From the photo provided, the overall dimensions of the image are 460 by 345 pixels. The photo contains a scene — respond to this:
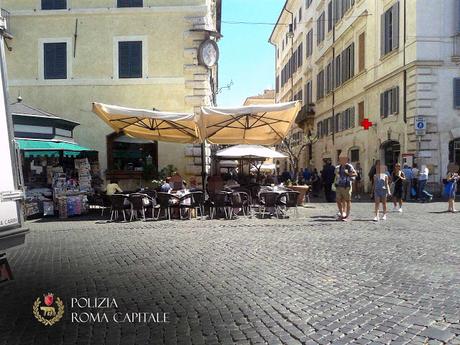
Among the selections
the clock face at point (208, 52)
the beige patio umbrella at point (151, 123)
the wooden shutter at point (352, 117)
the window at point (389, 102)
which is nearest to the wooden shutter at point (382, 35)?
the window at point (389, 102)

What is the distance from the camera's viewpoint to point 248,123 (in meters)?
14.3

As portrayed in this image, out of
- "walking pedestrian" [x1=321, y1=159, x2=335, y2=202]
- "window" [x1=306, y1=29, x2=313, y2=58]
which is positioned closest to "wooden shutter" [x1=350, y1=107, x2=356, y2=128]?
"walking pedestrian" [x1=321, y1=159, x2=335, y2=202]

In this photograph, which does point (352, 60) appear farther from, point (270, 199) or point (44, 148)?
point (44, 148)

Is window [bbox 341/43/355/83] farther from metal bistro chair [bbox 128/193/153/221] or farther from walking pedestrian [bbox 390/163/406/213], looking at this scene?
metal bistro chair [bbox 128/193/153/221]

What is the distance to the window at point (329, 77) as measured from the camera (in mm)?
34500

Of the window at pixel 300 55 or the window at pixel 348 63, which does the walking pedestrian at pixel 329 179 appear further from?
the window at pixel 300 55

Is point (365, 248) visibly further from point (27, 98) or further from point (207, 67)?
point (27, 98)

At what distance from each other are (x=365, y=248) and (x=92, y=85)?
1490cm

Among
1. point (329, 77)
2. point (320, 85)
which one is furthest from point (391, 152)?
point (320, 85)

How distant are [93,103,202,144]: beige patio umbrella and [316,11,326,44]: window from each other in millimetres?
24602

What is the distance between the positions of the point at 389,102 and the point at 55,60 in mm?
15406

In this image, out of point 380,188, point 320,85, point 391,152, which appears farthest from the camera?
point 320,85

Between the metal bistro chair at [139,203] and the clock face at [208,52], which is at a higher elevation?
the clock face at [208,52]

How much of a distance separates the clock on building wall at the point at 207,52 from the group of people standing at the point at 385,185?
20.7 ft
